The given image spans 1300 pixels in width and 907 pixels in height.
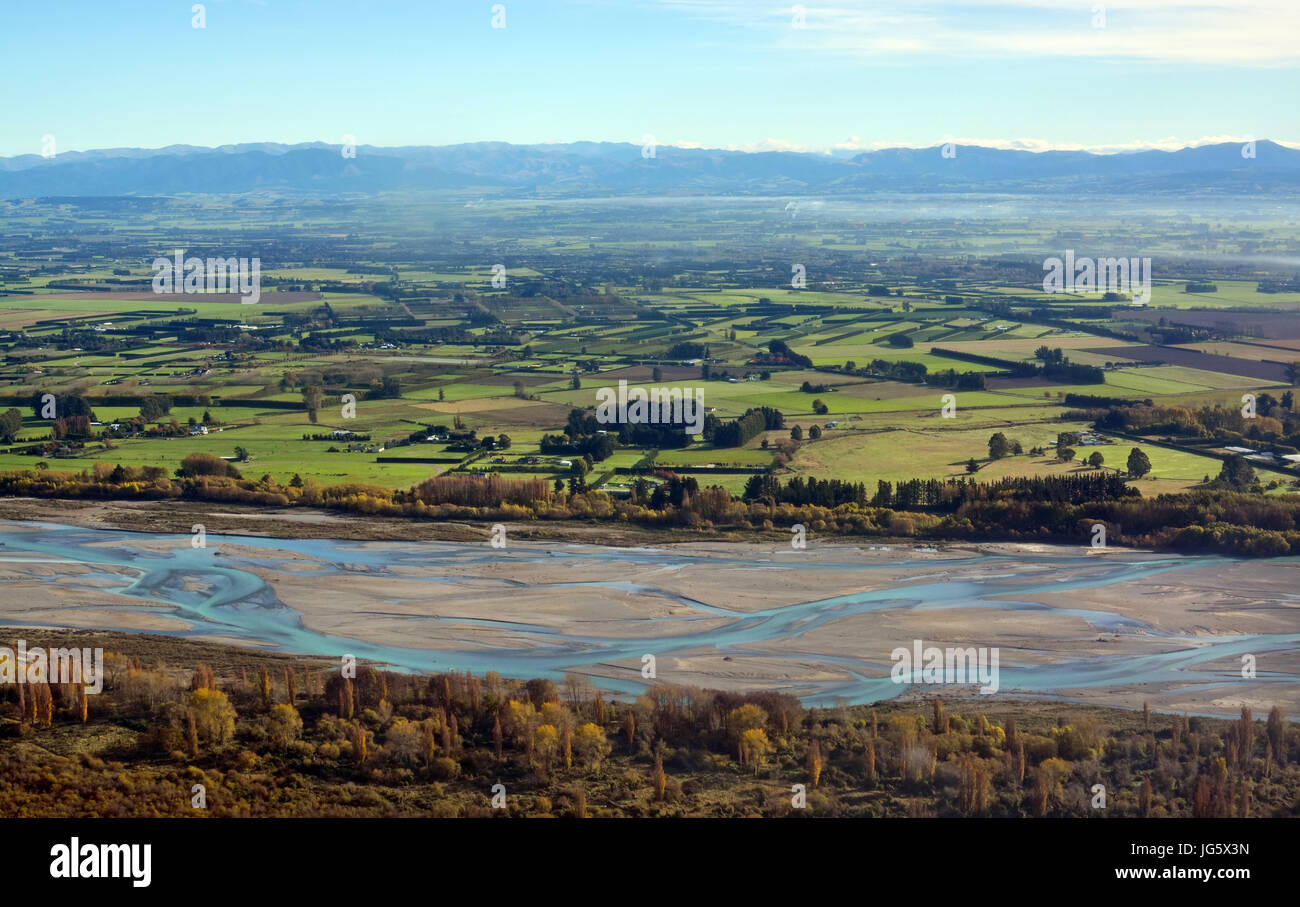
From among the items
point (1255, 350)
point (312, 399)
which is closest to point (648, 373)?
point (312, 399)

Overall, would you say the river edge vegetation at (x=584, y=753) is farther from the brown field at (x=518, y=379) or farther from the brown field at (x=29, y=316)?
the brown field at (x=29, y=316)

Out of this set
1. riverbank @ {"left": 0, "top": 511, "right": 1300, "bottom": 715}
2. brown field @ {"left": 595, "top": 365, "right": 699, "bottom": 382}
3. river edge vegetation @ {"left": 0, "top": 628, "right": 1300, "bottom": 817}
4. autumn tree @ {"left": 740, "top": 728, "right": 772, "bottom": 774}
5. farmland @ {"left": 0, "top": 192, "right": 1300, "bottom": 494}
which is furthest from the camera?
brown field @ {"left": 595, "top": 365, "right": 699, "bottom": 382}

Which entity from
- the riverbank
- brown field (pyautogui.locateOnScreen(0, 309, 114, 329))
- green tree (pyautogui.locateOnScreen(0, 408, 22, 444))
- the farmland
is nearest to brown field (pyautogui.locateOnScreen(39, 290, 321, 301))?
the farmland

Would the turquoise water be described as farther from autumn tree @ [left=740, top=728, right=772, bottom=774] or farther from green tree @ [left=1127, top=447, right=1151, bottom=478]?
green tree @ [left=1127, top=447, right=1151, bottom=478]

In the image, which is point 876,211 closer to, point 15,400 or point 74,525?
point 15,400

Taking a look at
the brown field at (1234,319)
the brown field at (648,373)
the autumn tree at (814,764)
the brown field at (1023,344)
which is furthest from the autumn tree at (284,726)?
the brown field at (1234,319)

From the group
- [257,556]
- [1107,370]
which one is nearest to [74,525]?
[257,556]
